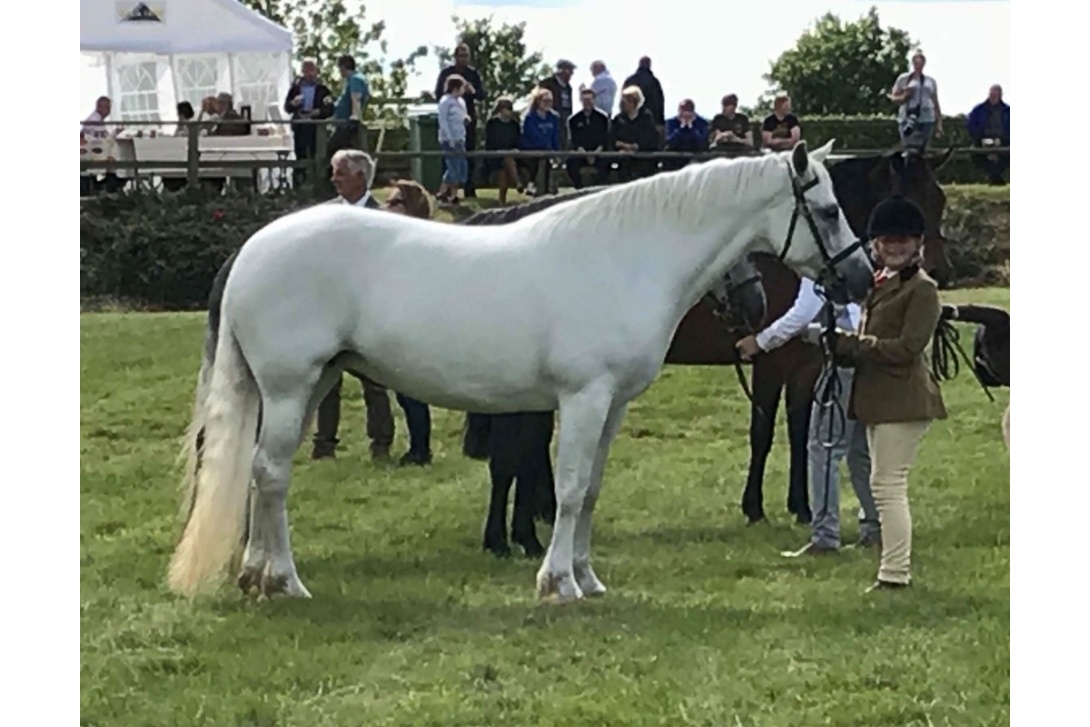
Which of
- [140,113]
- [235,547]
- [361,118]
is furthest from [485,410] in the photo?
[140,113]

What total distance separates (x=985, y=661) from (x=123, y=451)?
18.5ft

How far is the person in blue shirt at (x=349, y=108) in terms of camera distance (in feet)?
34.4

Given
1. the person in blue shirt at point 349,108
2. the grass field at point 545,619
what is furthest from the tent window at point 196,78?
the grass field at point 545,619

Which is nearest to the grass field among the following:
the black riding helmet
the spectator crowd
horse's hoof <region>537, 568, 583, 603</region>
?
horse's hoof <region>537, 568, 583, 603</region>

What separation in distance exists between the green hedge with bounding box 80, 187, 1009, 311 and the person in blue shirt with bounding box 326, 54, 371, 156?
550 millimetres

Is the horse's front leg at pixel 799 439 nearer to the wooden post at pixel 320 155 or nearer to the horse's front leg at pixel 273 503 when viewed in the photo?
the horse's front leg at pixel 273 503

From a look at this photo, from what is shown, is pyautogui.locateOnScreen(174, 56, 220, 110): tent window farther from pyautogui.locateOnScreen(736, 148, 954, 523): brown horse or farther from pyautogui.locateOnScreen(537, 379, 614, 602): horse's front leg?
pyautogui.locateOnScreen(537, 379, 614, 602): horse's front leg

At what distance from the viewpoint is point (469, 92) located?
10.2 meters

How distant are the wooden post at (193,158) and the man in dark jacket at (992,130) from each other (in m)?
5.62

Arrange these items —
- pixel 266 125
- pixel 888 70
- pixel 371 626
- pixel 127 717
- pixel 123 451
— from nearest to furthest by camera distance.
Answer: pixel 127 717
pixel 371 626
pixel 123 451
pixel 888 70
pixel 266 125

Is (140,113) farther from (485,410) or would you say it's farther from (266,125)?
(485,410)

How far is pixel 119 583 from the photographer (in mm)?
6102

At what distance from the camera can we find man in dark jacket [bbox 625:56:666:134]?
300 inches

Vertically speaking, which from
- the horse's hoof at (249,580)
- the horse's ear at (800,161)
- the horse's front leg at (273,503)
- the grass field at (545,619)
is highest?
the horse's ear at (800,161)
